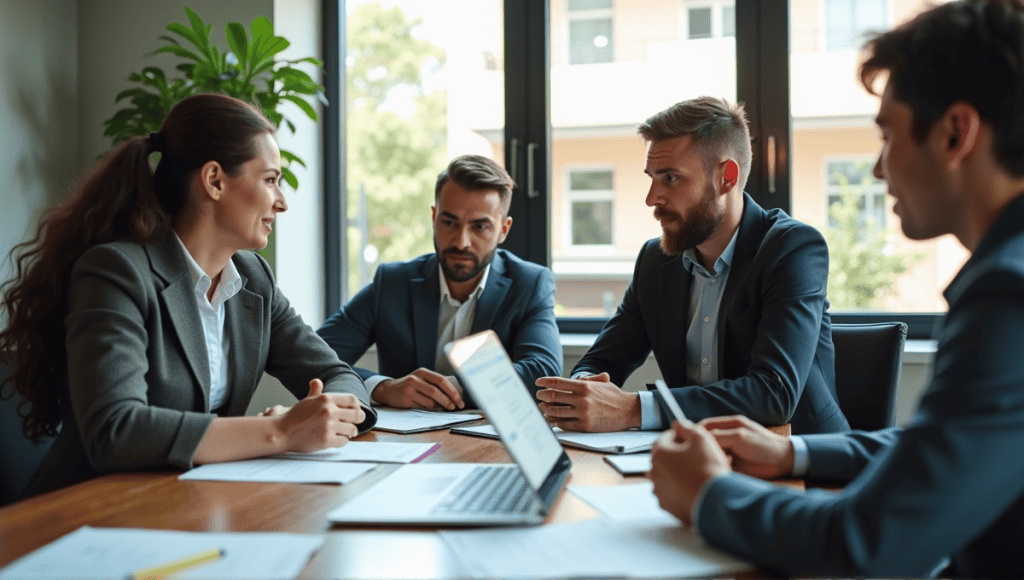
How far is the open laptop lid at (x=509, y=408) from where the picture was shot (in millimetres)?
901

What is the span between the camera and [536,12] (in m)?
3.46

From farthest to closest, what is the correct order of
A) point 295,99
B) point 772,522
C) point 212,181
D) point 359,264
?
point 359,264, point 295,99, point 212,181, point 772,522

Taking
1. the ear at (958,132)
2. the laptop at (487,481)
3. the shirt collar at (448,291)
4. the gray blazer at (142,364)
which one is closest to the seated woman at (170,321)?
the gray blazer at (142,364)

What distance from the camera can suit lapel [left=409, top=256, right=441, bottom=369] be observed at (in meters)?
2.45

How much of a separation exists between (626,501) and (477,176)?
168 centimetres

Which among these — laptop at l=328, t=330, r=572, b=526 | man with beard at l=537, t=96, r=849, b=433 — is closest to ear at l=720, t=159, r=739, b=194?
man with beard at l=537, t=96, r=849, b=433

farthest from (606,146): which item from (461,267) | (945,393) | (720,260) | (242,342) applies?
(945,393)

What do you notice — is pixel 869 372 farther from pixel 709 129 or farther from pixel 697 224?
pixel 709 129

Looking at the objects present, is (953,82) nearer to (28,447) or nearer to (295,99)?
(28,447)

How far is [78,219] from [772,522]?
1.47 metres

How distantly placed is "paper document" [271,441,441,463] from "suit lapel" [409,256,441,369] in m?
0.95

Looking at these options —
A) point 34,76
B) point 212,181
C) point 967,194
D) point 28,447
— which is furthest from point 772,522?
point 34,76

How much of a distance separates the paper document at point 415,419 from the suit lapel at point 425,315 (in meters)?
0.49

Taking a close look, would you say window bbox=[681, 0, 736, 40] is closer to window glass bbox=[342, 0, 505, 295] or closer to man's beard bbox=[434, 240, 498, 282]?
window glass bbox=[342, 0, 505, 295]
